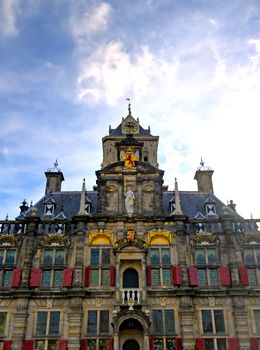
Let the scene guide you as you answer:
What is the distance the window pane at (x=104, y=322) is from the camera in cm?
2794

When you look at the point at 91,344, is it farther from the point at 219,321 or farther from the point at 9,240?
the point at 9,240

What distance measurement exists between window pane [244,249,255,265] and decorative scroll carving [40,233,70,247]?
14.9 m

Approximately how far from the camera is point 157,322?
2823 centimetres

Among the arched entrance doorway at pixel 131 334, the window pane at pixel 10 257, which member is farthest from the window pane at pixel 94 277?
the window pane at pixel 10 257

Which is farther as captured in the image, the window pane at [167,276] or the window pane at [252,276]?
the window pane at [252,276]

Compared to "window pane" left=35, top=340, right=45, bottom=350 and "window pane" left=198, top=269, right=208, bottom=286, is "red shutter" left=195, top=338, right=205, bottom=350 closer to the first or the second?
"window pane" left=198, top=269, right=208, bottom=286

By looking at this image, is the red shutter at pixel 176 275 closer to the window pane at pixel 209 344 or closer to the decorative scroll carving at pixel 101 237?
the window pane at pixel 209 344

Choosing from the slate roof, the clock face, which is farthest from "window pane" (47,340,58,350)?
the clock face

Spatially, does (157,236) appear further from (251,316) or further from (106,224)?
(251,316)

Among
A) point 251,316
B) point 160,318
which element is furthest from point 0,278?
point 251,316

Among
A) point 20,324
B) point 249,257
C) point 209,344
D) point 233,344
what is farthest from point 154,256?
point 20,324

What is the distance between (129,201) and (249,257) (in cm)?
1120

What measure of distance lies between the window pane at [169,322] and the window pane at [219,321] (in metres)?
3.34

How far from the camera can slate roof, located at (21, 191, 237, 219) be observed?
35172mm
